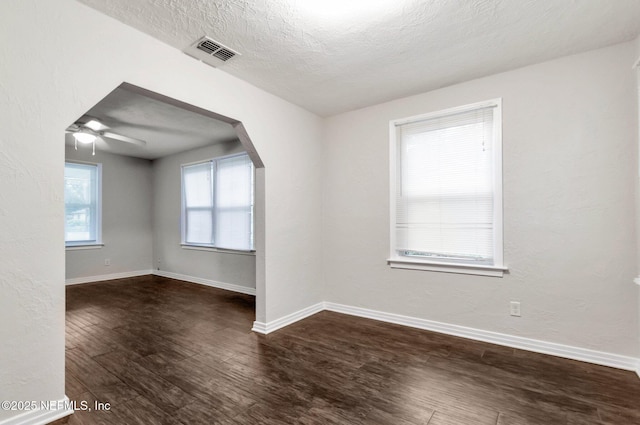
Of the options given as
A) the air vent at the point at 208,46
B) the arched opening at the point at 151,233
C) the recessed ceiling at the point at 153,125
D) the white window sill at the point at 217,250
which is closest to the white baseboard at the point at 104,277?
the arched opening at the point at 151,233

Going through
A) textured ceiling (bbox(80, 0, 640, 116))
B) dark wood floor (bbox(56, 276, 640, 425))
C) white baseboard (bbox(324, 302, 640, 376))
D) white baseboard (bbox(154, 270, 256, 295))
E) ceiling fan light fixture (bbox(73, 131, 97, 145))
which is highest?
textured ceiling (bbox(80, 0, 640, 116))

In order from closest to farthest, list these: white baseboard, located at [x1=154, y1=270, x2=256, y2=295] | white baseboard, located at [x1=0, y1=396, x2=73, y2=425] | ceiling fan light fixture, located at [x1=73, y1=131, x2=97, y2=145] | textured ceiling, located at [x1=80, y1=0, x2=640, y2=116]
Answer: white baseboard, located at [x1=0, y1=396, x2=73, y2=425], textured ceiling, located at [x1=80, y1=0, x2=640, y2=116], ceiling fan light fixture, located at [x1=73, y1=131, x2=97, y2=145], white baseboard, located at [x1=154, y1=270, x2=256, y2=295]

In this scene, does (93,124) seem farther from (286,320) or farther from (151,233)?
(151,233)

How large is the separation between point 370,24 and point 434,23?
0.45 meters

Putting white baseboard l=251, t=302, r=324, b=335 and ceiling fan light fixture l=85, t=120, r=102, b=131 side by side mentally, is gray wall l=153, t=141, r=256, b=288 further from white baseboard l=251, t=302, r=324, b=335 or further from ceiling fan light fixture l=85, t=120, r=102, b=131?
ceiling fan light fixture l=85, t=120, r=102, b=131

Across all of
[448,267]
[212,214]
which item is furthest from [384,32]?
[212,214]

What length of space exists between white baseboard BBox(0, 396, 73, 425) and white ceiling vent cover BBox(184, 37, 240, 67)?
2537 mm

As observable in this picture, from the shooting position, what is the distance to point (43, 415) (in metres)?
1.76

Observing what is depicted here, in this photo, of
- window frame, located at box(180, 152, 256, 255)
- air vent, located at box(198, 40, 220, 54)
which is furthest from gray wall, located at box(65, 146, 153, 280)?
air vent, located at box(198, 40, 220, 54)

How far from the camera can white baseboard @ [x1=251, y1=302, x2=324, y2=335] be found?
3.24m

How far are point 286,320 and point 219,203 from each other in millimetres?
2845

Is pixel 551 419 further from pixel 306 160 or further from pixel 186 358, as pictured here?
pixel 306 160

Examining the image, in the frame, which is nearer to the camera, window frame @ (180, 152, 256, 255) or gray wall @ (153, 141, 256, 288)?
window frame @ (180, 152, 256, 255)

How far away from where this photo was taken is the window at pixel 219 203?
201 inches
